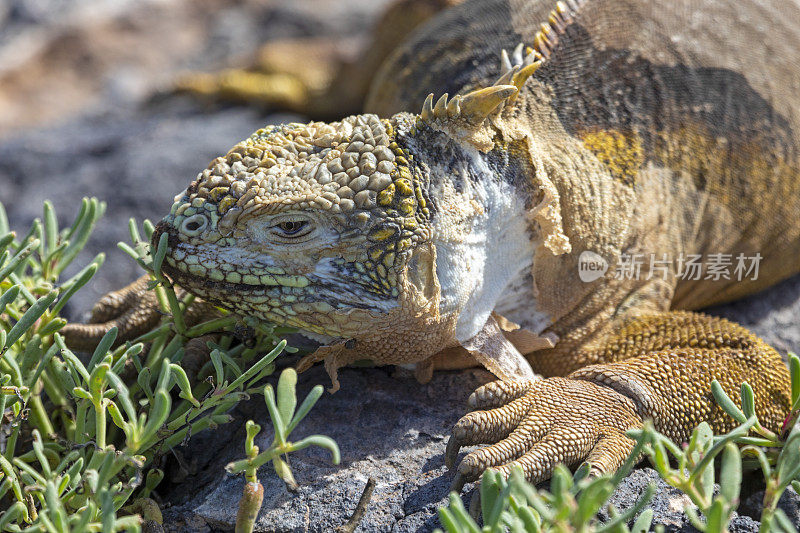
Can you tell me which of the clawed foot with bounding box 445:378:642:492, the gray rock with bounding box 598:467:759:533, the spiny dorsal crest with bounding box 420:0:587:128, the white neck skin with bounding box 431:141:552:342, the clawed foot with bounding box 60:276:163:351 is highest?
the spiny dorsal crest with bounding box 420:0:587:128

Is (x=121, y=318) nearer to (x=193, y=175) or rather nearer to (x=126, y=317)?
(x=126, y=317)

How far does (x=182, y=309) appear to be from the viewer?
119 inches

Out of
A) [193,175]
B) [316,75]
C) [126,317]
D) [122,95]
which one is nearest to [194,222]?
[126,317]

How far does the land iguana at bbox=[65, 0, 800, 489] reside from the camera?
97.5 inches

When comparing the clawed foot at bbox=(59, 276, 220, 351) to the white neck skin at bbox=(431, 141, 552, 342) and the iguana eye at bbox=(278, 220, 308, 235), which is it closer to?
the iguana eye at bbox=(278, 220, 308, 235)

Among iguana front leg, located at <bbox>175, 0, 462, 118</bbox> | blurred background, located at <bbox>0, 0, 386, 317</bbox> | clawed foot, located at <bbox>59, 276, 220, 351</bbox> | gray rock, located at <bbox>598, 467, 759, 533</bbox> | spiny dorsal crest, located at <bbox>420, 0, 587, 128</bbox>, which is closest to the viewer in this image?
gray rock, located at <bbox>598, 467, 759, 533</bbox>

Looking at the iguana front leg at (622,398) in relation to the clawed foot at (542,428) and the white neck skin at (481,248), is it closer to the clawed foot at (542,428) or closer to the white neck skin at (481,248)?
the clawed foot at (542,428)

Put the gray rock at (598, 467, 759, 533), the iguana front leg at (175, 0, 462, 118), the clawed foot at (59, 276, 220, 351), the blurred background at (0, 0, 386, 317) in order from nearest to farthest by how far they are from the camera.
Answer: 1. the gray rock at (598, 467, 759, 533)
2. the clawed foot at (59, 276, 220, 351)
3. the blurred background at (0, 0, 386, 317)
4. the iguana front leg at (175, 0, 462, 118)

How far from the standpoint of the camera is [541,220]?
9.41 feet

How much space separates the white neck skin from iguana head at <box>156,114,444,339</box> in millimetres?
151

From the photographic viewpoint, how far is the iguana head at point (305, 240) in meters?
2.46

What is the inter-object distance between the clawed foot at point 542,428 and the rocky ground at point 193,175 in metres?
0.14

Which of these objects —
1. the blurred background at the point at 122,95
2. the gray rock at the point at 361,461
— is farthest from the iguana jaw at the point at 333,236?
the blurred background at the point at 122,95

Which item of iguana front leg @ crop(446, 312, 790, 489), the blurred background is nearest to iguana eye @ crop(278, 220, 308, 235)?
iguana front leg @ crop(446, 312, 790, 489)
